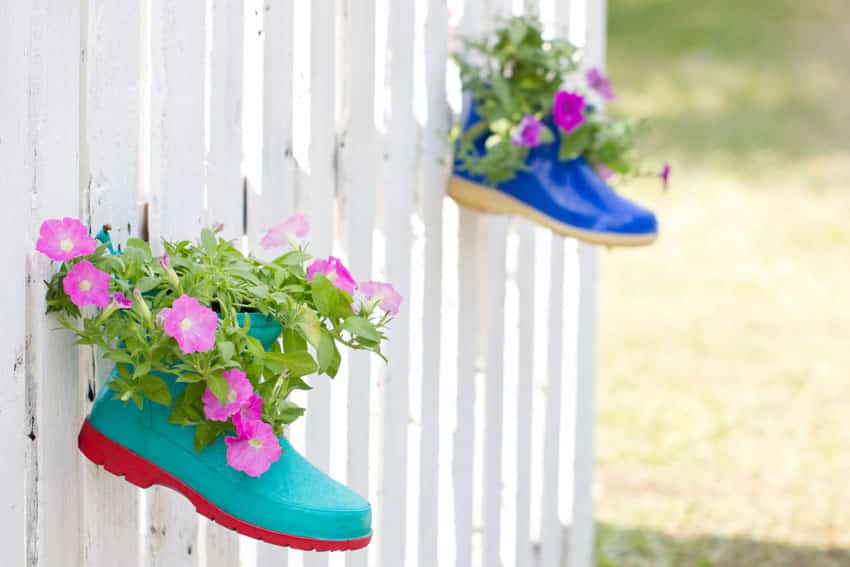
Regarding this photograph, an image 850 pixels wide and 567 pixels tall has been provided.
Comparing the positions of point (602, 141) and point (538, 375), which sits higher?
point (602, 141)

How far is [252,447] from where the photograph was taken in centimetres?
129

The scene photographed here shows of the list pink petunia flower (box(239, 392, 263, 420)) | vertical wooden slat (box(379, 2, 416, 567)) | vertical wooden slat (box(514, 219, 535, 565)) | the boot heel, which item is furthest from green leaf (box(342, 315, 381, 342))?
vertical wooden slat (box(514, 219, 535, 565))

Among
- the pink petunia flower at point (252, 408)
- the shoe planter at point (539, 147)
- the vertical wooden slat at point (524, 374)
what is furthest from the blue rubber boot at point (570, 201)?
the pink petunia flower at point (252, 408)

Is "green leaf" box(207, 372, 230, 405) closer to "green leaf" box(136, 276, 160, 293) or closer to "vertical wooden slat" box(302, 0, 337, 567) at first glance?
"green leaf" box(136, 276, 160, 293)

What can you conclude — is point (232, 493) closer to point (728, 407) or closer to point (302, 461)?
point (302, 461)

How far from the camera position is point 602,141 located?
2.09 metres

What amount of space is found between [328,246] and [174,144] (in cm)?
40

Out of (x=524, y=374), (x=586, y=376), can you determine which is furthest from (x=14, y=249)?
(x=586, y=376)

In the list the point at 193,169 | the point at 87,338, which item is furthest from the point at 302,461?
the point at 193,169

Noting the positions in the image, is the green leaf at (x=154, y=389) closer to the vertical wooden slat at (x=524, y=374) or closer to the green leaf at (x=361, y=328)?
the green leaf at (x=361, y=328)

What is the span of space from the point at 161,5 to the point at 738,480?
3.34 m

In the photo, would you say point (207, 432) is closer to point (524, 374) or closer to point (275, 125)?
point (275, 125)

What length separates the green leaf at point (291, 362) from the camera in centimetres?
128

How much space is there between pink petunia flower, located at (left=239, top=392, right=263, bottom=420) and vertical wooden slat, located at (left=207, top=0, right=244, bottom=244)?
400mm
